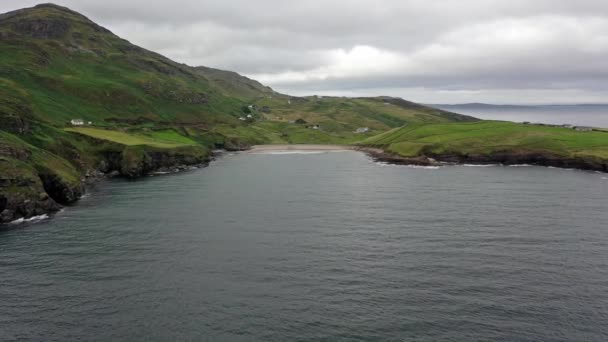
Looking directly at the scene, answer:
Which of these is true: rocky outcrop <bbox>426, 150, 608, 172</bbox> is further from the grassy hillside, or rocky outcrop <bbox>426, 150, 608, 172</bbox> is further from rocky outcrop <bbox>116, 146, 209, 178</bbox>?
rocky outcrop <bbox>116, 146, 209, 178</bbox>

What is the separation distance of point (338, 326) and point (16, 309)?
3601 cm

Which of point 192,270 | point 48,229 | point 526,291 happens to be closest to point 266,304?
point 192,270

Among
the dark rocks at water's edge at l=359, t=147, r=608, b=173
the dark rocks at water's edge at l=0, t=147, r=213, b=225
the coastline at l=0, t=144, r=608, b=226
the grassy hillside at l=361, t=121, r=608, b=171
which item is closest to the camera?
the dark rocks at water's edge at l=0, t=147, r=213, b=225

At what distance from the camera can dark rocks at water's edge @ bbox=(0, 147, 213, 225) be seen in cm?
8900

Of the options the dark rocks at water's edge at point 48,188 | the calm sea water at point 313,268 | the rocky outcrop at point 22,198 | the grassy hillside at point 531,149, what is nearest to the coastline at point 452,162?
the grassy hillside at point 531,149

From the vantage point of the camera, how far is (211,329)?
46.6 meters

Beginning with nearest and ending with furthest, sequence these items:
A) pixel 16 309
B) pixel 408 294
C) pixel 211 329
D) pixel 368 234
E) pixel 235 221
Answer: pixel 211 329, pixel 16 309, pixel 408 294, pixel 368 234, pixel 235 221

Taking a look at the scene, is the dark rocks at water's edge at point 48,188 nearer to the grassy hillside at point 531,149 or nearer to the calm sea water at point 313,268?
the calm sea water at point 313,268

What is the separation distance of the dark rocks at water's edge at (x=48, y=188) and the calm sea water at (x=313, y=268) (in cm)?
445

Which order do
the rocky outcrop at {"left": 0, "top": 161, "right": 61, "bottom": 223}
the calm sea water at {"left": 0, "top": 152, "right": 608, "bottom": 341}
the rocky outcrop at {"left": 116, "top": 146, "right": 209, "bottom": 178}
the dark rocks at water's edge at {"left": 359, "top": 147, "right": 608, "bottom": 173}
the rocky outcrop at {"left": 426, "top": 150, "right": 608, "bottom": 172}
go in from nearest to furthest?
the calm sea water at {"left": 0, "top": 152, "right": 608, "bottom": 341} → the rocky outcrop at {"left": 0, "top": 161, "right": 61, "bottom": 223} → the rocky outcrop at {"left": 116, "top": 146, "right": 209, "bottom": 178} → the rocky outcrop at {"left": 426, "top": 150, "right": 608, "bottom": 172} → the dark rocks at water's edge at {"left": 359, "top": 147, "right": 608, "bottom": 173}

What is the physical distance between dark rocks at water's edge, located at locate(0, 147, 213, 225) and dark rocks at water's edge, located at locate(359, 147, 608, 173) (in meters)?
99.9

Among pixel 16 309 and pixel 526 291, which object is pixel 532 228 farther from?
pixel 16 309

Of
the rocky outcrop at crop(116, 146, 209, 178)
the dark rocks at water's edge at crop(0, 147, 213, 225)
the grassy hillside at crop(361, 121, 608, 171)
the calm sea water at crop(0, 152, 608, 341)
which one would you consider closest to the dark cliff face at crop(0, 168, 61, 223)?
the dark rocks at water's edge at crop(0, 147, 213, 225)

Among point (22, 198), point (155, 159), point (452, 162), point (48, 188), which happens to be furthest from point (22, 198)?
point (452, 162)
